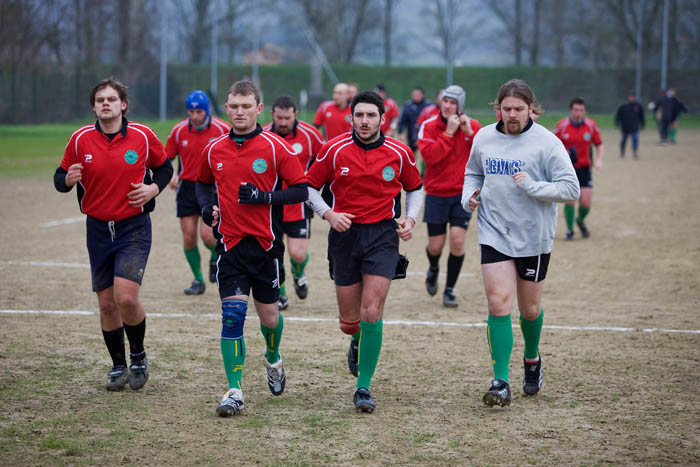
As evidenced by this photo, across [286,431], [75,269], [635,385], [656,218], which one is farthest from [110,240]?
[656,218]

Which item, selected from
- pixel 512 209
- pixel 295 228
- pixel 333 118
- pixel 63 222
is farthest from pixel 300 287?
pixel 63 222

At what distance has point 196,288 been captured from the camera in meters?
9.70

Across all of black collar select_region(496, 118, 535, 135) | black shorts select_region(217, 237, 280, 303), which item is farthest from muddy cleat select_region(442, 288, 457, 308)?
black shorts select_region(217, 237, 280, 303)

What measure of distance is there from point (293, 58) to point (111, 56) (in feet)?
86.8

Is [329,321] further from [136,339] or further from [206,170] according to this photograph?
[206,170]

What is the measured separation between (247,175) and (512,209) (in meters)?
1.81

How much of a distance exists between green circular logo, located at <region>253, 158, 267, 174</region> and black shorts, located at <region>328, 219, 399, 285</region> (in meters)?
0.70

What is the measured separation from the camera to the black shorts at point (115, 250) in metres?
5.91

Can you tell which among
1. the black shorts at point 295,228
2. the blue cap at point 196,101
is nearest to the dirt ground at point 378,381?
the black shorts at point 295,228

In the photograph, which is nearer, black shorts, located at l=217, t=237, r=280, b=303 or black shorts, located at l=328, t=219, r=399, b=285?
black shorts, located at l=217, t=237, r=280, b=303

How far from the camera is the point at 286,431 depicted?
529 cm

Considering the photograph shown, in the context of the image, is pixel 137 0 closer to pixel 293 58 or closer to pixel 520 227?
pixel 293 58

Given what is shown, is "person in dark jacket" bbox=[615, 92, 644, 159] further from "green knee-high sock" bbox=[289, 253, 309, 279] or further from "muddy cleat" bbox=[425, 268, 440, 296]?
"green knee-high sock" bbox=[289, 253, 309, 279]

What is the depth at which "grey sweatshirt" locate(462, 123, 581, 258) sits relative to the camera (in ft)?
18.9
